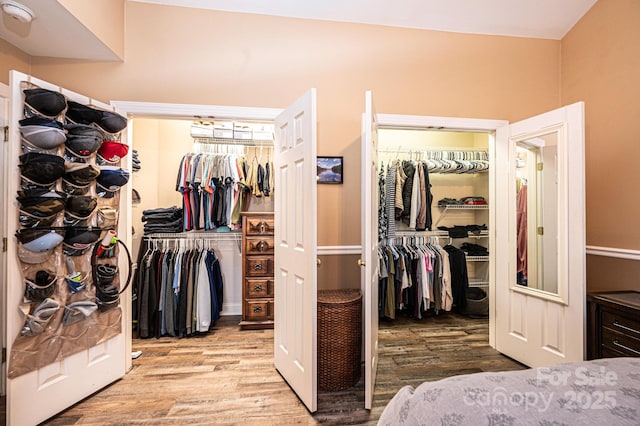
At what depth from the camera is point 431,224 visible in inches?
133

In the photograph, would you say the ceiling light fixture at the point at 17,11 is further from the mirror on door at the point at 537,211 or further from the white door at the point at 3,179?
the mirror on door at the point at 537,211

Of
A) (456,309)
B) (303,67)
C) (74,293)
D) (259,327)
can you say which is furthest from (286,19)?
(456,309)

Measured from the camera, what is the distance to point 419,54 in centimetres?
250

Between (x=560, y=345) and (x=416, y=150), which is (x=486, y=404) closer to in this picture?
(x=560, y=345)

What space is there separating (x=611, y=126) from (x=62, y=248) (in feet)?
13.3

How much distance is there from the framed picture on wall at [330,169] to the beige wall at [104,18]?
176 centimetres

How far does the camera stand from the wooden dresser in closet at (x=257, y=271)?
3.09 meters

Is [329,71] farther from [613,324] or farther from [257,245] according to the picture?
[613,324]

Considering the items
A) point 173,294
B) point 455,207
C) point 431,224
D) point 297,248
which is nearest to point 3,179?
point 173,294

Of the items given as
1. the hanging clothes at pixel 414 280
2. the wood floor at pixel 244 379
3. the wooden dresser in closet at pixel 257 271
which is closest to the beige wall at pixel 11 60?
the wooden dresser in closet at pixel 257 271

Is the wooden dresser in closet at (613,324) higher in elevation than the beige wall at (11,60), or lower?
lower

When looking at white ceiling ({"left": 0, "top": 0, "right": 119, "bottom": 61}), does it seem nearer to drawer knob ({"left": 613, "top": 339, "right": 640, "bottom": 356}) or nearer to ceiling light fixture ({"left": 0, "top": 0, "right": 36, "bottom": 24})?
ceiling light fixture ({"left": 0, "top": 0, "right": 36, "bottom": 24})

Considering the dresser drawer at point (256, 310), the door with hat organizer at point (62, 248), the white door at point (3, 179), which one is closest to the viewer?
the door with hat organizer at point (62, 248)

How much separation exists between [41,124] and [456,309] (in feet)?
13.9
